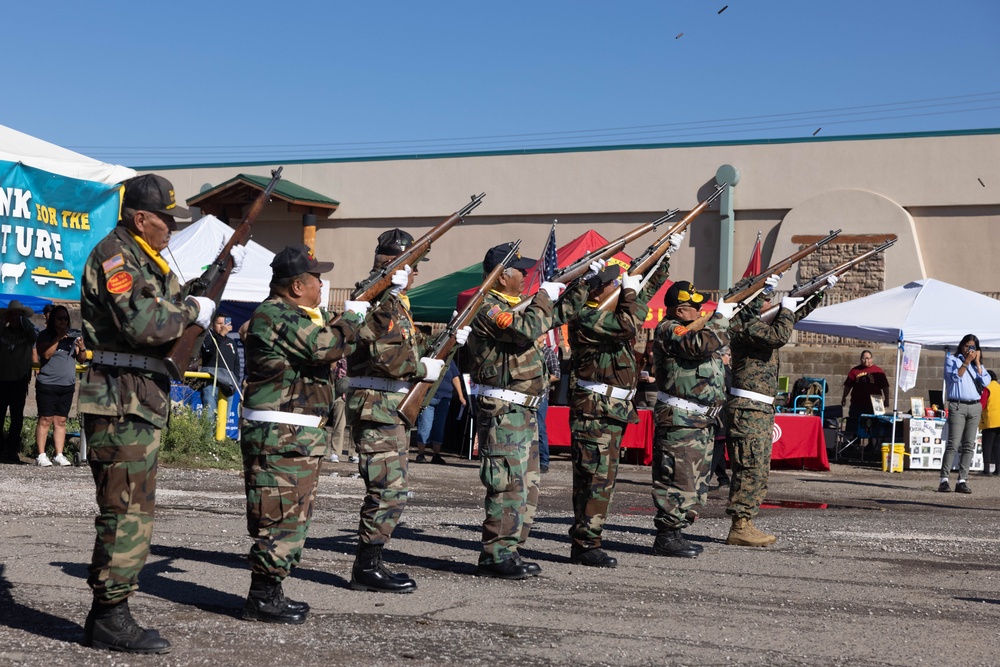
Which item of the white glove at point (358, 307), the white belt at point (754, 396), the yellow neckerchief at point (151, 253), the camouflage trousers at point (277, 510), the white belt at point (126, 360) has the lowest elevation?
the camouflage trousers at point (277, 510)

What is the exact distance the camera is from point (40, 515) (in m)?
9.37

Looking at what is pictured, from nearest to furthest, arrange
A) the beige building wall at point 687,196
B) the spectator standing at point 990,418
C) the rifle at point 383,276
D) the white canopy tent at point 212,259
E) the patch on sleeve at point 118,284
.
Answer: the patch on sleeve at point 118,284
the rifle at point 383,276
the white canopy tent at point 212,259
the spectator standing at point 990,418
the beige building wall at point 687,196

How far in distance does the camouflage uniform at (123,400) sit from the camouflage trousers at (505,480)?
2.59 metres

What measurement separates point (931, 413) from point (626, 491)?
24.9 ft

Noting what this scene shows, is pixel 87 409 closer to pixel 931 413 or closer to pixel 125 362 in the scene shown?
pixel 125 362

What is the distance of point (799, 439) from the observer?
58.1 ft

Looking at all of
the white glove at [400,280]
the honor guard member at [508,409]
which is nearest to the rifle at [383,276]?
the white glove at [400,280]

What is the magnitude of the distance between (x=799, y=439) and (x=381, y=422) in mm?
12146

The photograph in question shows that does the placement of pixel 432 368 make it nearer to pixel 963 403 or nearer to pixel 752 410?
pixel 752 410

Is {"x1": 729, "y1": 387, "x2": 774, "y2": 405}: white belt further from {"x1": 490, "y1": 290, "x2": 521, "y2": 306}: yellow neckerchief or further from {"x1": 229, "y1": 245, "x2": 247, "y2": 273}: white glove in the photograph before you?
{"x1": 229, "y1": 245, "x2": 247, "y2": 273}: white glove

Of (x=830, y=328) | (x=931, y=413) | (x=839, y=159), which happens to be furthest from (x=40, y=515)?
(x=839, y=159)

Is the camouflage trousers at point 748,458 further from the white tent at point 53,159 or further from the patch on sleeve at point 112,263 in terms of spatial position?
the white tent at point 53,159

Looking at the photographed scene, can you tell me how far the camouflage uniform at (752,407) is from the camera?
30.2 feet

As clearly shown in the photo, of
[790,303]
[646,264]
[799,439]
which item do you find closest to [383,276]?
[646,264]
